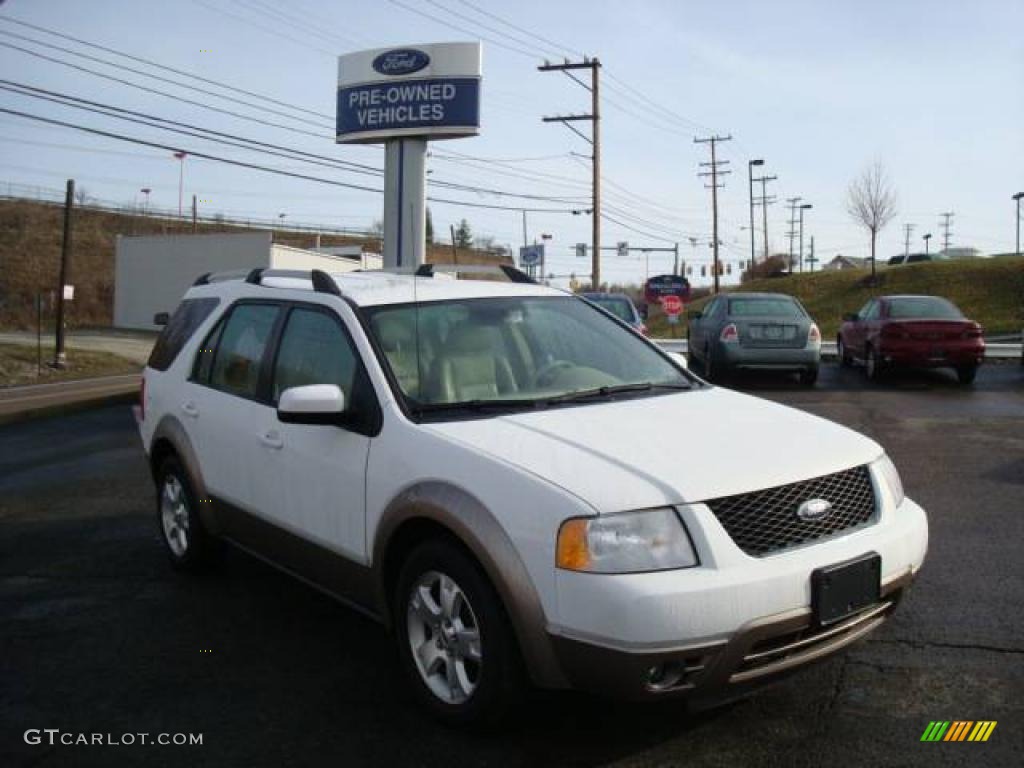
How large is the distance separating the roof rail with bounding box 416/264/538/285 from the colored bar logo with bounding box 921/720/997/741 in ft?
9.51

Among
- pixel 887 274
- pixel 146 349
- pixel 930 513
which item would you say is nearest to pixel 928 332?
pixel 930 513

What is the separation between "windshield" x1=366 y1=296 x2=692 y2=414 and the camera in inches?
151

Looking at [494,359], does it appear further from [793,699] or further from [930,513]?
[930,513]

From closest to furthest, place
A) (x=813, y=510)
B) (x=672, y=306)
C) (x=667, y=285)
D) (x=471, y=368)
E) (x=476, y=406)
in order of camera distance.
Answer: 1. (x=813, y=510)
2. (x=476, y=406)
3. (x=471, y=368)
4. (x=672, y=306)
5. (x=667, y=285)

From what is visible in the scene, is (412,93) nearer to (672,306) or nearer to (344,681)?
(672,306)

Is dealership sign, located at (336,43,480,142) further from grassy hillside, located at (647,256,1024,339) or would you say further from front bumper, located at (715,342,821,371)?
grassy hillside, located at (647,256,1024,339)

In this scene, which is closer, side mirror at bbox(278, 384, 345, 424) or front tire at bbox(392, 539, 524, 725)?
front tire at bbox(392, 539, 524, 725)

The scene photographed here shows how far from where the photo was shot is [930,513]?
6.30 metres

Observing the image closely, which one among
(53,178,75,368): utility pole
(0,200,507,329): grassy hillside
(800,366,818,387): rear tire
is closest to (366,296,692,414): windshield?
(800,366,818,387): rear tire

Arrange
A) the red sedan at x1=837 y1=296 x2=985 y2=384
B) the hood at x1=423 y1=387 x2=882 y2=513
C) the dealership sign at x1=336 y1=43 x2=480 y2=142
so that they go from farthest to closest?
the dealership sign at x1=336 y1=43 x2=480 y2=142 → the red sedan at x1=837 y1=296 x2=985 y2=384 → the hood at x1=423 y1=387 x2=882 y2=513

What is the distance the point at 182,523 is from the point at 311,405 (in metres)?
2.10

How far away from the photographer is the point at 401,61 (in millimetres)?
20734

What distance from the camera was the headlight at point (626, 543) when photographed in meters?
2.86

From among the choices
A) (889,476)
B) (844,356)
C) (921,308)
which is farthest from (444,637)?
(844,356)
